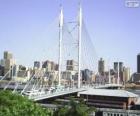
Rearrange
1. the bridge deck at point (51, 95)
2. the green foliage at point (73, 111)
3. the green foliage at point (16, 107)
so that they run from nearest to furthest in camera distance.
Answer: the green foliage at point (16, 107)
the green foliage at point (73, 111)
the bridge deck at point (51, 95)

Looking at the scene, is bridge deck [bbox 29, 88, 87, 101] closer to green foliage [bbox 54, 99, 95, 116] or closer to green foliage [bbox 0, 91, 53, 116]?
green foliage [bbox 54, 99, 95, 116]

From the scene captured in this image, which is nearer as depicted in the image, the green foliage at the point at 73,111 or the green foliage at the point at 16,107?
the green foliage at the point at 16,107

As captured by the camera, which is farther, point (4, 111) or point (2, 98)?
point (2, 98)

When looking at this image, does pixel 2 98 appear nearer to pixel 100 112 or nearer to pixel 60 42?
pixel 100 112

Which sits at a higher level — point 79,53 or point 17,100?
point 79,53

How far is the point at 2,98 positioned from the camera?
32.9m

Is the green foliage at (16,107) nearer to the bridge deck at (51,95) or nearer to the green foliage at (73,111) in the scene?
the green foliage at (73,111)

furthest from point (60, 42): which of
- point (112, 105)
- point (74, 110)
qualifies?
point (74, 110)

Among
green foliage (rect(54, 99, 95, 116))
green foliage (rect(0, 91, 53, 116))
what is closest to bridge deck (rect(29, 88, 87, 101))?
green foliage (rect(54, 99, 95, 116))

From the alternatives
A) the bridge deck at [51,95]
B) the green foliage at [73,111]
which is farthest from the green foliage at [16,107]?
the bridge deck at [51,95]

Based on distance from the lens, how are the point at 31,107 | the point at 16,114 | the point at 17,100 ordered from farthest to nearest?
the point at 17,100 → the point at 31,107 → the point at 16,114

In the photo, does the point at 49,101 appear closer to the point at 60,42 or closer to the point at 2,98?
the point at 60,42

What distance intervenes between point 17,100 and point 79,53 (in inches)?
1800

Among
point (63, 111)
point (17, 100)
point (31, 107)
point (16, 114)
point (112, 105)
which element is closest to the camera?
point (16, 114)
